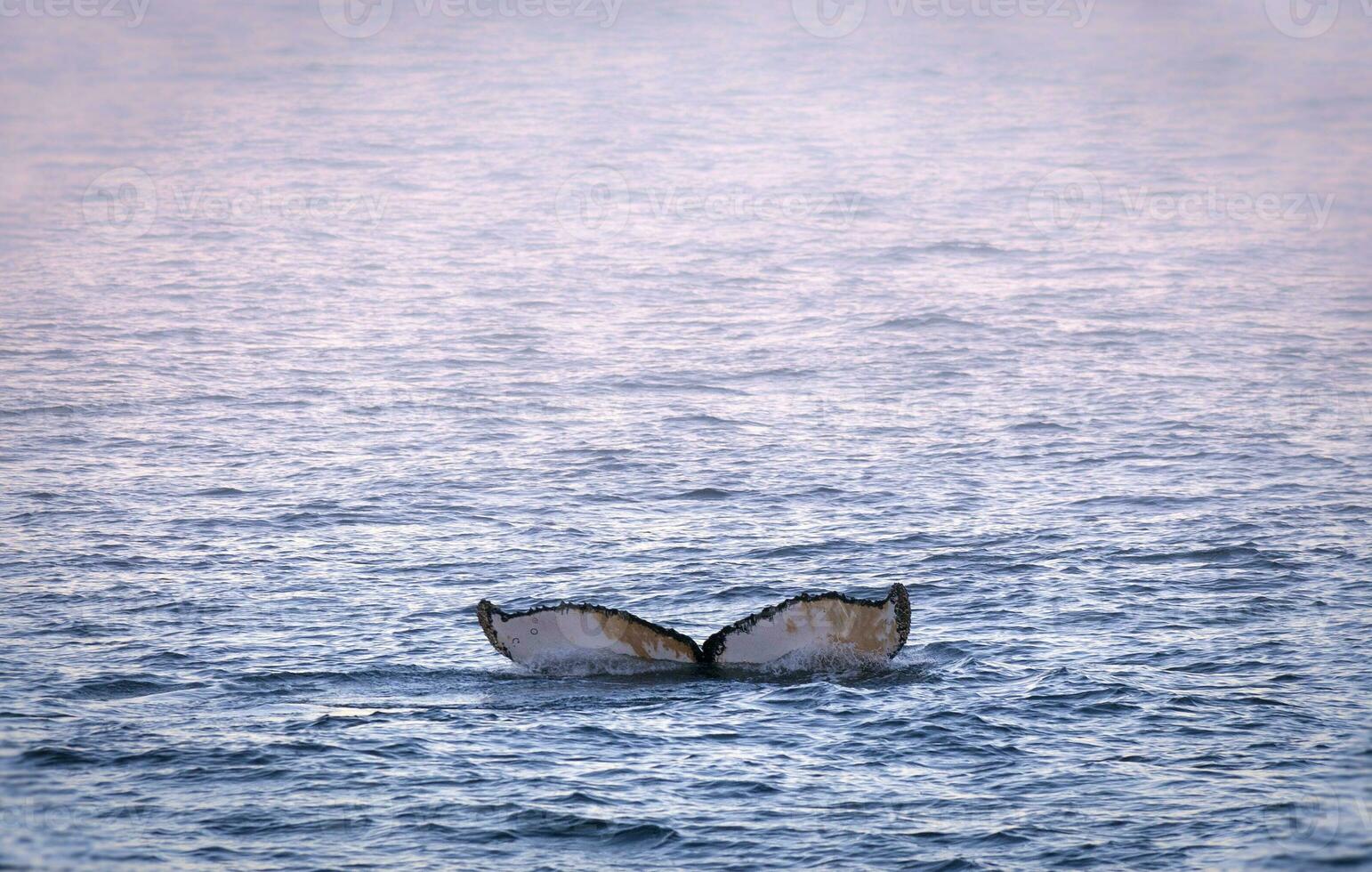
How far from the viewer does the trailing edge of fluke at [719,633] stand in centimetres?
2056

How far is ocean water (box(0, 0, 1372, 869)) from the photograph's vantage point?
57.6ft

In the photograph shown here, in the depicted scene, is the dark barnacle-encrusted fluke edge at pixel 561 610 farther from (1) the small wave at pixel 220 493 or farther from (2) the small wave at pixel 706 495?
(1) the small wave at pixel 220 493

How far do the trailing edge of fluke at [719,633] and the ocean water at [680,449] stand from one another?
404 millimetres

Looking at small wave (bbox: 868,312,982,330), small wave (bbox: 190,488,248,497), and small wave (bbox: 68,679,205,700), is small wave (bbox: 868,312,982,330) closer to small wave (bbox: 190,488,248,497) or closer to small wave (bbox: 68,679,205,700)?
small wave (bbox: 190,488,248,497)

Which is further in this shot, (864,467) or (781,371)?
(781,371)

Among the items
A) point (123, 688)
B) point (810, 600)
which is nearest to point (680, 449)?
point (810, 600)

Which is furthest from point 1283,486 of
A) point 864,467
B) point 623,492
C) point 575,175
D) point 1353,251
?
point 575,175

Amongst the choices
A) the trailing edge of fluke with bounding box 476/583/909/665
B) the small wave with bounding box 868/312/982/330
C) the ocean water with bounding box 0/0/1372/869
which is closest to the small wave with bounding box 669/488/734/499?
the ocean water with bounding box 0/0/1372/869

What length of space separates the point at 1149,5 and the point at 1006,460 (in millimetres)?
80851

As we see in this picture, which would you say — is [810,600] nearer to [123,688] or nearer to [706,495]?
[123,688]

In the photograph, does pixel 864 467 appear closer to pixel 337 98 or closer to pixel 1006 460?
pixel 1006 460

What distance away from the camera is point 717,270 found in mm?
60344

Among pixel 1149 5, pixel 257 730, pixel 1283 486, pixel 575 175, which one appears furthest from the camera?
pixel 1149 5

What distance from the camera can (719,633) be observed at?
2056 cm
